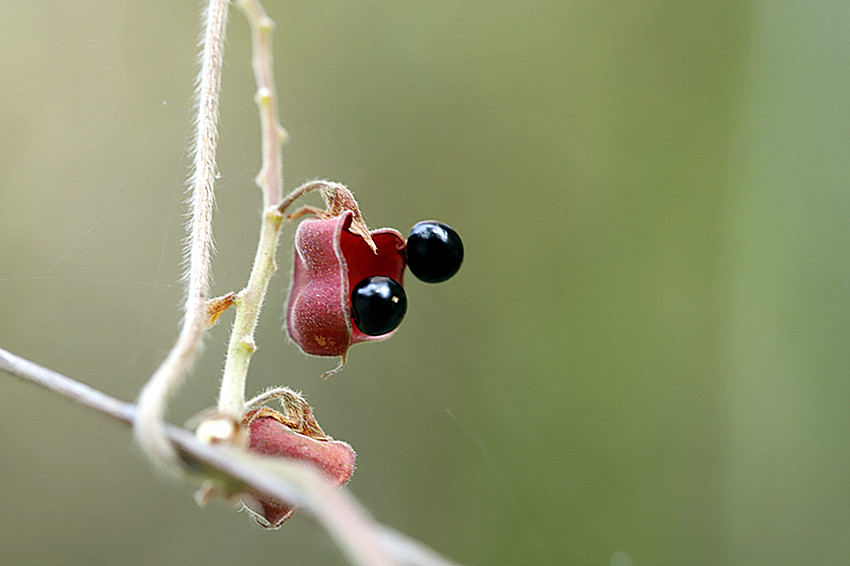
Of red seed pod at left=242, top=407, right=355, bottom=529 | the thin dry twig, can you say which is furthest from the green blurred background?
the thin dry twig

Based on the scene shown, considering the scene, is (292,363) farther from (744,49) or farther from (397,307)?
(744,49)

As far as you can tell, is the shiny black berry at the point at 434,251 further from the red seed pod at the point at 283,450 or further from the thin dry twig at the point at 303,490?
the thin dry twig at the point at 303,490

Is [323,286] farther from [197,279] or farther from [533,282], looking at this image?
[533,282]

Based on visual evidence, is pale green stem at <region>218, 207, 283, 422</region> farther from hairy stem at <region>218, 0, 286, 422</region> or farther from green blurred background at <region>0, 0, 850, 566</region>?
green blurred background at <region>0, 0, 850, 566</region>

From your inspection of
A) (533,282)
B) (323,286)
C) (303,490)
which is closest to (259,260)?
(323,286)

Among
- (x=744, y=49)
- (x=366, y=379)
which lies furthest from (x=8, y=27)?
(x=744, y=49)

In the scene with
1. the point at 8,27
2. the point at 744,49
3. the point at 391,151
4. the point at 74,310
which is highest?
the point at 744,49

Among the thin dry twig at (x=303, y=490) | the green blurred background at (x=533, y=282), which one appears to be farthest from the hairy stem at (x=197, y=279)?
the green blurred background at (x=533, y=282)
